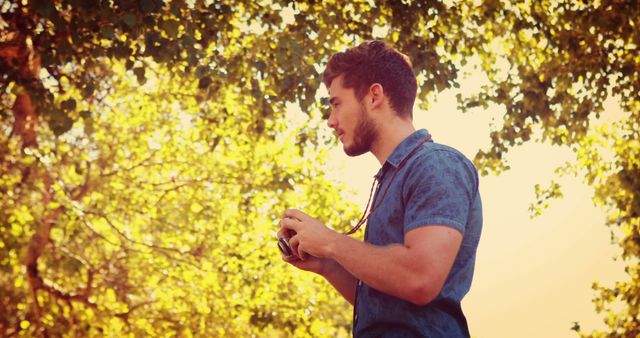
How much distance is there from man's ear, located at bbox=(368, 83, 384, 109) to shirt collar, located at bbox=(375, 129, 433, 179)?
183 mm

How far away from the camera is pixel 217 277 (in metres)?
11.8

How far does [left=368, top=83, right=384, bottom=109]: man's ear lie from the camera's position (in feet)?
8.00

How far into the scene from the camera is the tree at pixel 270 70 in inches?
249

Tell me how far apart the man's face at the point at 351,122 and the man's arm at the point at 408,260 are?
56 cm

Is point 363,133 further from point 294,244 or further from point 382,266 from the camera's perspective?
point 382,266

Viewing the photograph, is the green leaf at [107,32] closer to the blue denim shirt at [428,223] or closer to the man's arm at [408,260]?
the blue denim shirt at [428,223]

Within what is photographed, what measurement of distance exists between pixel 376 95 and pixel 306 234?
0.67 metres

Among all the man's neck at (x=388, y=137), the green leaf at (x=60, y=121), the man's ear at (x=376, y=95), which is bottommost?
the man's neck at (x=388, y=137)

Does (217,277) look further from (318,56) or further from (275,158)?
(318,56)

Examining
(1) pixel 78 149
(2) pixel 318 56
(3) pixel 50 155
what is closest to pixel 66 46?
(2) pixel 318 56

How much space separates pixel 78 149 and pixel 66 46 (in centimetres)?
700

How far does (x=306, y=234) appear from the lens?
2.06 metres

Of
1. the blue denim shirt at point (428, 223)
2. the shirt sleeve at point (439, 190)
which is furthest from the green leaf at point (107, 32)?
the shirt sleeve at point (439, 190)

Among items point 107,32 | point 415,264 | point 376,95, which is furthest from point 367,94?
point 107,32
